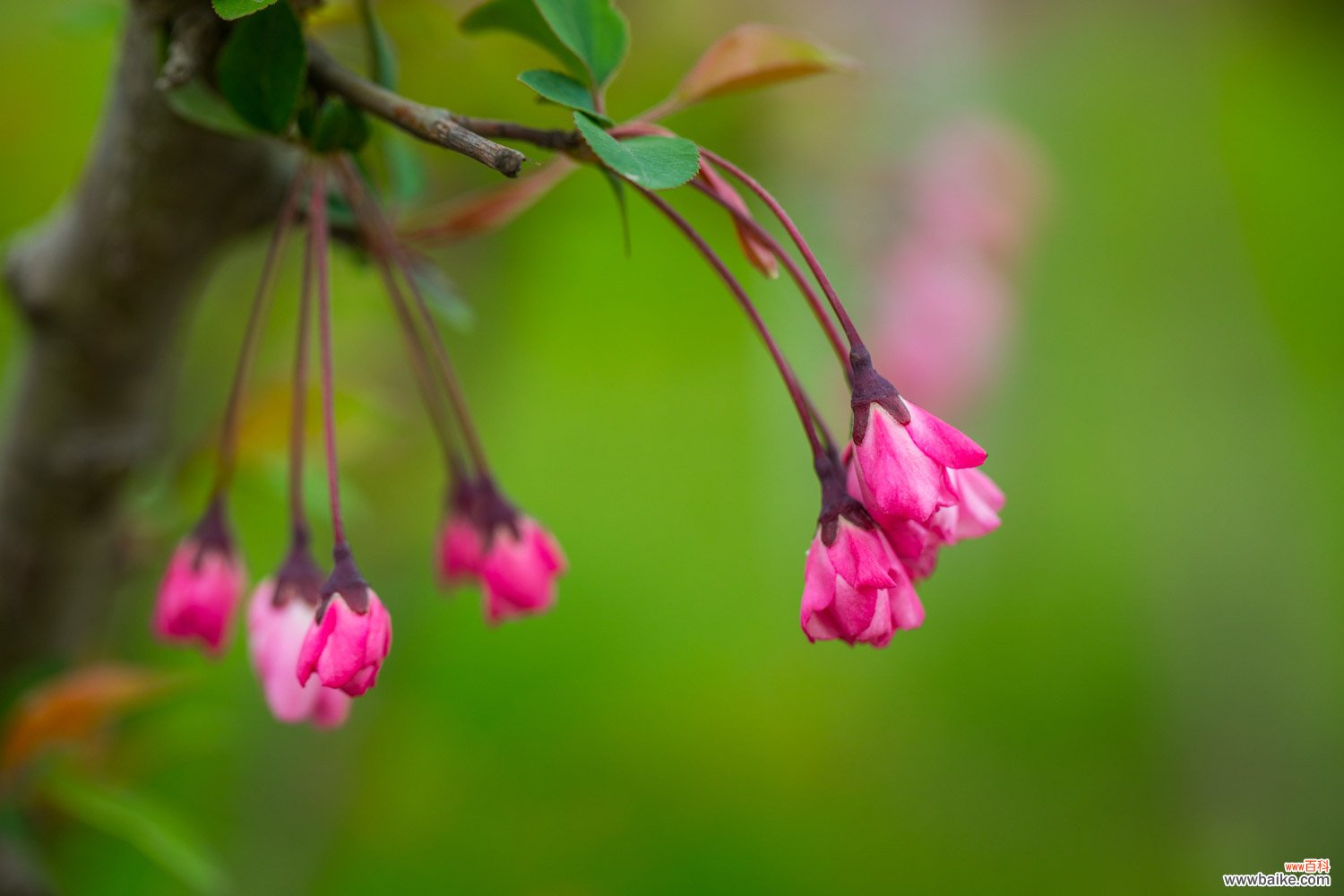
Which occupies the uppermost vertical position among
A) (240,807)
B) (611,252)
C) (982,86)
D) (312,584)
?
(982,86)

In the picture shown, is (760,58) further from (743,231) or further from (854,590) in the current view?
(854,590)

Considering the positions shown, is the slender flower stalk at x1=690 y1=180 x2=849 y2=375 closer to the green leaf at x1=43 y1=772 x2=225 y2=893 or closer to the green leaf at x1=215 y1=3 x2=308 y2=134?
the green leaf at x1=215 y1=3 x2=308 y2=134

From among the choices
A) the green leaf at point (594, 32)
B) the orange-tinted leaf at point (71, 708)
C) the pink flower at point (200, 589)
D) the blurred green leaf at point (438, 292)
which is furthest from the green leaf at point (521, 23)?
the orange-tinted leaf at point (71, 708)

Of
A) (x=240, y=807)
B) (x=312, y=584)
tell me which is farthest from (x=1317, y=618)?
(x=312, y=584)

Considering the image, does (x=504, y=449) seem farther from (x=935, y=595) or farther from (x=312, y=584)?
(x=312, y=584)

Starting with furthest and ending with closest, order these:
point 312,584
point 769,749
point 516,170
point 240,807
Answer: point 769,749
point 240,807
point 312,584
point 516,170

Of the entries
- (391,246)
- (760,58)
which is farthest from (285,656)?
(760,58)
